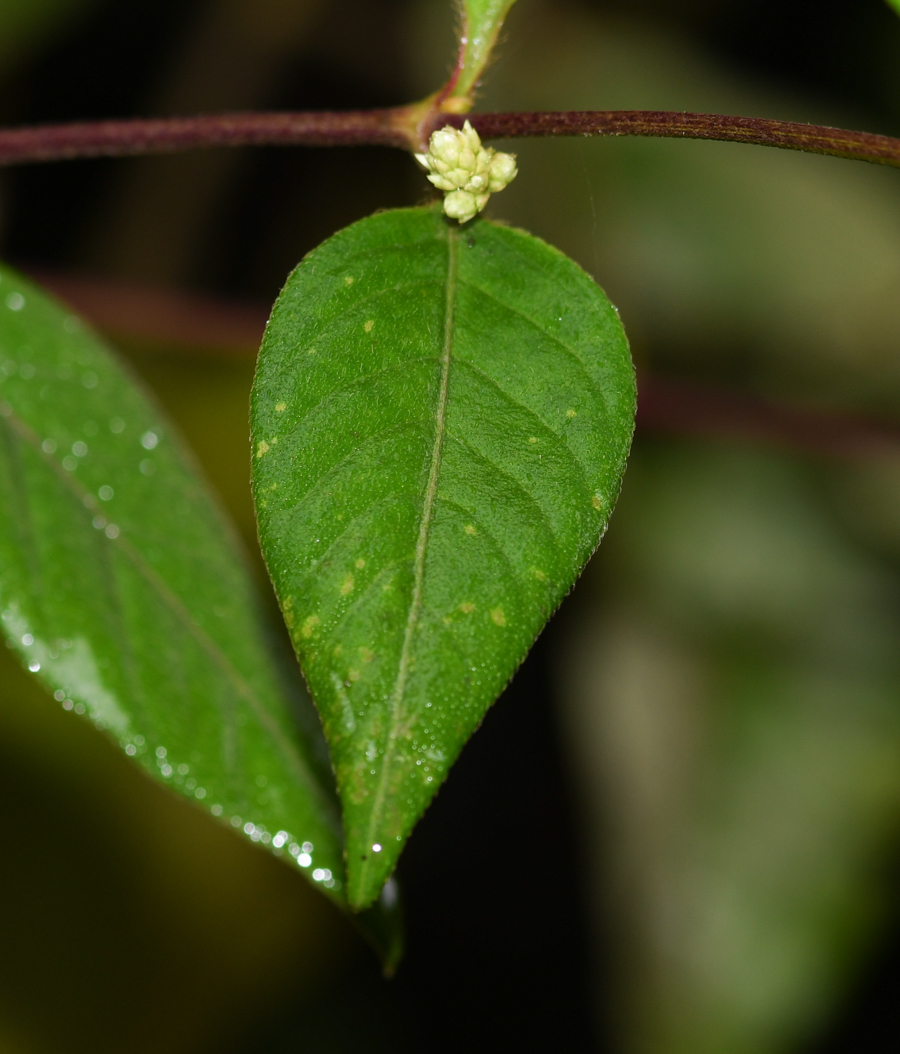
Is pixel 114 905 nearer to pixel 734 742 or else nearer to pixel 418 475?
pixel 734 742

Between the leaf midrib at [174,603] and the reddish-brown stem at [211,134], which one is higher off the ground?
the reddish-brown stem at [211,134]

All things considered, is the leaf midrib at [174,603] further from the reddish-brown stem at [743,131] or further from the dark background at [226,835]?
the dark background at [226,835]

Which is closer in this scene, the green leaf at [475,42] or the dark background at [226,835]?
the green leaf at [475,42]

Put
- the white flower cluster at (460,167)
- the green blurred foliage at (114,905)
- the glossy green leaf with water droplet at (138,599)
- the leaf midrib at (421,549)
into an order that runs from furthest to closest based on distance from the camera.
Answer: the green blurred foliage at (114,905) → the glossy green leaf with water droplet at (138,599) → the white flower cluster at (460,167) → the leaf midrib at (421,549)

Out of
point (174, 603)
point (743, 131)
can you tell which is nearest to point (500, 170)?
point (743, 131)

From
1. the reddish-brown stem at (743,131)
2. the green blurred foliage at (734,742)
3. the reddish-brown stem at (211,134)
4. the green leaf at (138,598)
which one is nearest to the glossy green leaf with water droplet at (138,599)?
the green leaf at (138,598)

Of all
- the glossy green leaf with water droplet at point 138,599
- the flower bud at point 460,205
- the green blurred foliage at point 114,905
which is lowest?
the green blurred foliage at point 114,905

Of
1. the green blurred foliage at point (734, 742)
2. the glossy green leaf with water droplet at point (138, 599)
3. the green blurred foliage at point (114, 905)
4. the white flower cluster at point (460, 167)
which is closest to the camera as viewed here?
the white flower cluster at point (460, 167)

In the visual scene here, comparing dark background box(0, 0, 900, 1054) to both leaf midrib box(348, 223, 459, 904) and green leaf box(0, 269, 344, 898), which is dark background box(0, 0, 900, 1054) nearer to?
green leaf box(0, 269, 344, 898)
